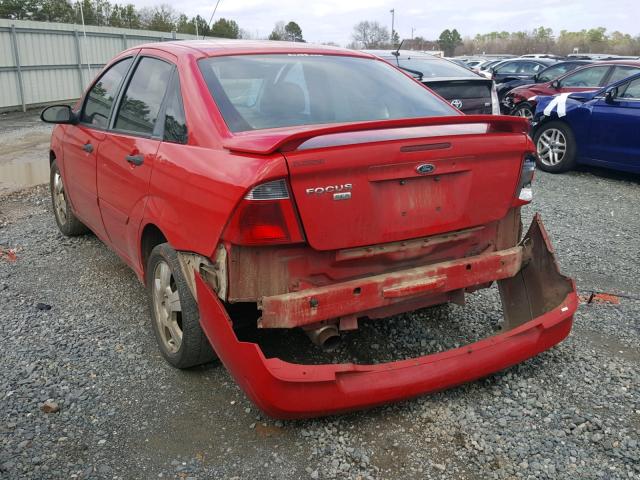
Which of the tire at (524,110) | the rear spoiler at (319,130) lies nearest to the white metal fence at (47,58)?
the tire at (524,110)

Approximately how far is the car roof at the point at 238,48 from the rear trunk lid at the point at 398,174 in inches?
35.2

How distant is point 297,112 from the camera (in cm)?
317

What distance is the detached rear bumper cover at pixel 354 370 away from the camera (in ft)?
8.23

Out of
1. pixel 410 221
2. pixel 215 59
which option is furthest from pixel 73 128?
pixel 410 221

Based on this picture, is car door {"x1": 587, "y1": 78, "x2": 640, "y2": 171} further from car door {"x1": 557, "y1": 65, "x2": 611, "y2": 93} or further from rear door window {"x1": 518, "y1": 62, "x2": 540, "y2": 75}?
rear door window {"x1": 518, "y1": 62, "x2": 540, "y2": 75}

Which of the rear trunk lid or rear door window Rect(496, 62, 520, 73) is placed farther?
rear door window Rect(496, 62, 520, 73)

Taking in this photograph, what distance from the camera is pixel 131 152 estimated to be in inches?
137

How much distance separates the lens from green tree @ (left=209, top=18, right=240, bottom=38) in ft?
119

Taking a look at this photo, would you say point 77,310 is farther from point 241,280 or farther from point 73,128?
point 241,280

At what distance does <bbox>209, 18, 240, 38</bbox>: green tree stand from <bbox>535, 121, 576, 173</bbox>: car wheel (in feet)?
97.0

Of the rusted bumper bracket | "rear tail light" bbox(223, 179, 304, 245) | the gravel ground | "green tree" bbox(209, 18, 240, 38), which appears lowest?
the gravel ground

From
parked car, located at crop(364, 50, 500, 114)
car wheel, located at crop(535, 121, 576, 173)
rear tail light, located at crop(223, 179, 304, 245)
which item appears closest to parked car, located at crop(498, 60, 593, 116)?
car wheel, located at crop(535, 121, 576, 173)

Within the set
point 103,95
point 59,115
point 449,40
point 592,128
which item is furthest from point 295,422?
point 449,40

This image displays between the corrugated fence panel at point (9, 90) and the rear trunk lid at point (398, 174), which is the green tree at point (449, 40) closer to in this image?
the corrugated fence panel at point (9, 90)
